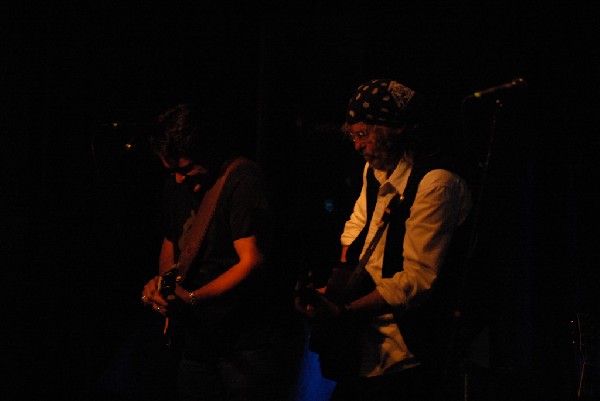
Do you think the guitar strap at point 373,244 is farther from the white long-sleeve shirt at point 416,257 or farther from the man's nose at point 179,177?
the man's nose at point 179,177

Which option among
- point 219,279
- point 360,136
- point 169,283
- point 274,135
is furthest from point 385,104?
point 274,135

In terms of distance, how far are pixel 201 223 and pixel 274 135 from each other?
1.09 m

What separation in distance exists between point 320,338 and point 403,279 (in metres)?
0.49

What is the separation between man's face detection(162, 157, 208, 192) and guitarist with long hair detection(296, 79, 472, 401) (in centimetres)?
75

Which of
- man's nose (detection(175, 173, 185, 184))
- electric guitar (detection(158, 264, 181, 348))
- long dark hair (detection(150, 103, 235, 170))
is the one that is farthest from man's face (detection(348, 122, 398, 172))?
Result: electric guitar (detection(158, 264, 181, 348))

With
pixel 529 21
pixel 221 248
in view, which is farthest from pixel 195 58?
pixel 529 21

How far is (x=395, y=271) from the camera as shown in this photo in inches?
100

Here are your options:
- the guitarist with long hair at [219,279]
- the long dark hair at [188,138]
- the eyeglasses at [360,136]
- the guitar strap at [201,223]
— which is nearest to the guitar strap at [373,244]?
the eyeglasses at [360,136]

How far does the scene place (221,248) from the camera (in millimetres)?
2971

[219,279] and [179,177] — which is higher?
[179,177]

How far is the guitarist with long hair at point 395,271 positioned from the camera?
7.99 ft

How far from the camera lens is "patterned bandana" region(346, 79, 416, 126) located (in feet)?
8.73

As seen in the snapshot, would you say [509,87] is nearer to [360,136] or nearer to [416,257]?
[360,136]

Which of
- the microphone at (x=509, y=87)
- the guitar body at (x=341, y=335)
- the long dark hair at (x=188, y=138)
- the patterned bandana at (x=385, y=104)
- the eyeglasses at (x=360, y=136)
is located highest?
the microphone at (x=509, y=87)
